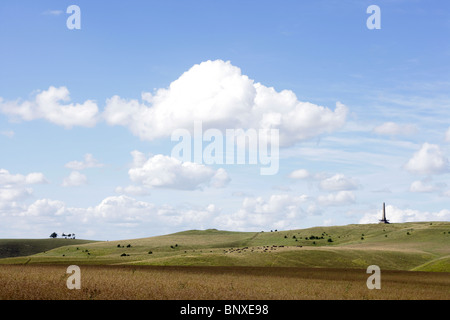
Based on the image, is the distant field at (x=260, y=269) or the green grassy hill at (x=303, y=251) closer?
the distant field at (x=260, y=269)

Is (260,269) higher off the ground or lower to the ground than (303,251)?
lower

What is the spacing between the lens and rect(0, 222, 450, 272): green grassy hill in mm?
84750

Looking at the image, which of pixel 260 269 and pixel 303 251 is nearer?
pixel 260 269

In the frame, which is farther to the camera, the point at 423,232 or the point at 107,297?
the point at 423,232

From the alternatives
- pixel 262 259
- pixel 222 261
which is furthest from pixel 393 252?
pixel 222 261

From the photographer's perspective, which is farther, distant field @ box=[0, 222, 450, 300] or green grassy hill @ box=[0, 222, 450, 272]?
green grassy hill @ box=[0, 222, 450, 272]

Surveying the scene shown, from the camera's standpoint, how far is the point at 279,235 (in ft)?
558

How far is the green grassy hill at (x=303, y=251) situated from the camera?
8475 cm

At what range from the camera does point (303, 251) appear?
310 feet
